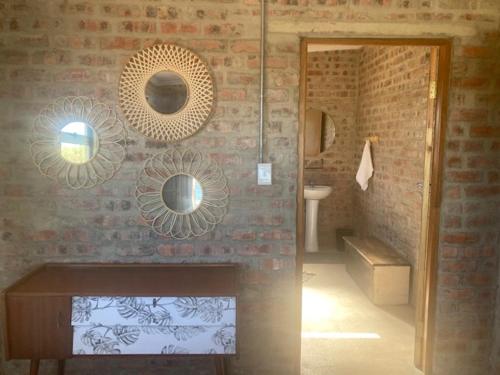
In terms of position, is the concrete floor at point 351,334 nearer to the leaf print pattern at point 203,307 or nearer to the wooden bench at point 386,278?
the wooden bench at point 386,278

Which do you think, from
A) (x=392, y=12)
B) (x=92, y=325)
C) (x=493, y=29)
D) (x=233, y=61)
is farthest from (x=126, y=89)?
(x=493, y=29)

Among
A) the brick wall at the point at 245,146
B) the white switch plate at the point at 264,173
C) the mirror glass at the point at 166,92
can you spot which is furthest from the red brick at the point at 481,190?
the mirror glass at the point at 166,92

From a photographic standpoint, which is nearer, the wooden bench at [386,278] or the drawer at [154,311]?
the drawer at [154,311]

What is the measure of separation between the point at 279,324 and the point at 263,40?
5.80 feet

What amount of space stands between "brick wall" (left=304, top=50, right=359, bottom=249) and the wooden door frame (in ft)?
10.7

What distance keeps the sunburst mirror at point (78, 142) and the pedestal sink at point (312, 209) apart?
11.2ft

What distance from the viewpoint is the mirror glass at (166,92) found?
102 inches

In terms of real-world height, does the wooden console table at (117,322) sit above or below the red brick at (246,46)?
below

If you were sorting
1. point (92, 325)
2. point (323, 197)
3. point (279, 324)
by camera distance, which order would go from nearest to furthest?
point (92, 325) → point (279, 324) → point (323, 197)

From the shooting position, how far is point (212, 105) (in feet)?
8.55

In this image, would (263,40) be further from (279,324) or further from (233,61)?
(279,324)

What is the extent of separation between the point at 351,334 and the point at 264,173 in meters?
1.77

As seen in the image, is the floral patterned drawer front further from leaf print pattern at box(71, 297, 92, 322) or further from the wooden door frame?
the wooden door frame

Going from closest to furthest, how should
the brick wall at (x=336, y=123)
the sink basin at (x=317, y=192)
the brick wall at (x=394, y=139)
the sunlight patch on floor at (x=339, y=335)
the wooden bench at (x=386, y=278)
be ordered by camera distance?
the sunlight patch on floor at (x=339, y=335) < the brick wall at (x=394, y=139) < the wooden bench at (x=386, y=278) < the sink basin at (x=317, y=192) < the brick wall at (x=336, y=123)
